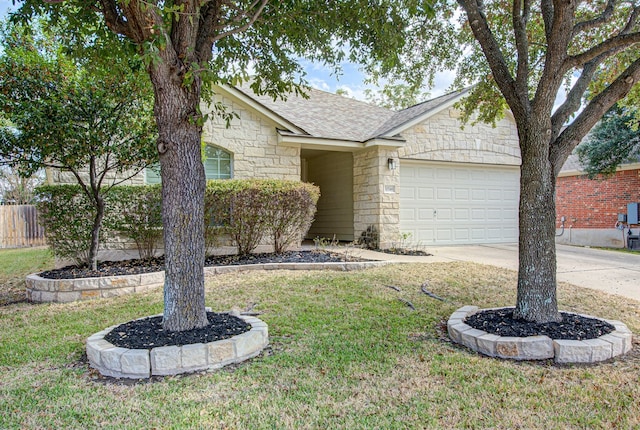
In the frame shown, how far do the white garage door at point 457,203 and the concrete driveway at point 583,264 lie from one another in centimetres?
61

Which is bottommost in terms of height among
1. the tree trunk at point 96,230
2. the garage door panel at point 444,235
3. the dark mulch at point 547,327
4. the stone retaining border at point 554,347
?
the stone retaining border at point 554,347

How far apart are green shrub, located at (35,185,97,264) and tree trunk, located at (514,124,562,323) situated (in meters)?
6.60

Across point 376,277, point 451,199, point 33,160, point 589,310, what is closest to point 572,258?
point 451,199

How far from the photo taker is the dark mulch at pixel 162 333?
10.9ft

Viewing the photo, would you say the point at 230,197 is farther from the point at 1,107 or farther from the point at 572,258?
the point at 572,258

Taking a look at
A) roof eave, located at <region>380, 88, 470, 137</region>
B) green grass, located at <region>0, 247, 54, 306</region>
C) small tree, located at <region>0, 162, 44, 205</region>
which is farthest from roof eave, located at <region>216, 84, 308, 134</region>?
small tree, located at <region>0, 162, 44, 205</region>

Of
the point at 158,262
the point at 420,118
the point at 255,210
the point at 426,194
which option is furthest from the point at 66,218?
the point at 426,194

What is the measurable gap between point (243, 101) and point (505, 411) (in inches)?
322

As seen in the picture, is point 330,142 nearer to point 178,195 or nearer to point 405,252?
point 405,252

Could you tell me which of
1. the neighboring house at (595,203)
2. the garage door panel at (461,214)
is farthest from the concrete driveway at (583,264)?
the neighboring house at (595,203)

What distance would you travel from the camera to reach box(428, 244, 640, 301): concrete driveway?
20.1ft

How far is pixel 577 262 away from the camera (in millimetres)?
8008

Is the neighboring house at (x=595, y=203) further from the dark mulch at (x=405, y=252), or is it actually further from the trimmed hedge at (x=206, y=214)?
the trimmed hedge at (x=206, y=214)

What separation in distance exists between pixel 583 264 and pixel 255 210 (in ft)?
20.9
